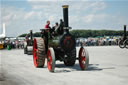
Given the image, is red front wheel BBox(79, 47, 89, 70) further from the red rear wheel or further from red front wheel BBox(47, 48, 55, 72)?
the red rear wheel

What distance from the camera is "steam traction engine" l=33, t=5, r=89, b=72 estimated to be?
9375 mm

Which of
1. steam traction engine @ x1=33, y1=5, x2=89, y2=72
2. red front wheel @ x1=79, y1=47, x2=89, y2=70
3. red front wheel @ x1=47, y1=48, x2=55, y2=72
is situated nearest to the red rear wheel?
steam traction engine @ x1=33, y1=5, x2=89, y2=72

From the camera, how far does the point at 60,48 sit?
1016cm

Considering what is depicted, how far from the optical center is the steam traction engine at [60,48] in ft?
30.8

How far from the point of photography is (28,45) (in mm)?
20406

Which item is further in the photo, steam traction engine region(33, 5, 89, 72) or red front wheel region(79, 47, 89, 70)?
steam traction engine region(33, 5, 89, 72)

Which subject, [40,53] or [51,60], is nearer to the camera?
[51,60]

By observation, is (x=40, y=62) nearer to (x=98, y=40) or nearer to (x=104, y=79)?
(x=104, y=79)

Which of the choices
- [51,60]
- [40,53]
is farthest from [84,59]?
[40,53]

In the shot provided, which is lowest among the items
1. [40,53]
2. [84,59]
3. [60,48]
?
[84,59]

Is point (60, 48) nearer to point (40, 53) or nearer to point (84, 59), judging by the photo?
point (40, 53)

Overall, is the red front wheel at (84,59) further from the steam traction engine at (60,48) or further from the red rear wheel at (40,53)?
the red rear wheel at (40,53)

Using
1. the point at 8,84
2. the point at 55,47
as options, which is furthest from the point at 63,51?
the point at 8,84

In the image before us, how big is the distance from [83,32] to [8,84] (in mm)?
110987
